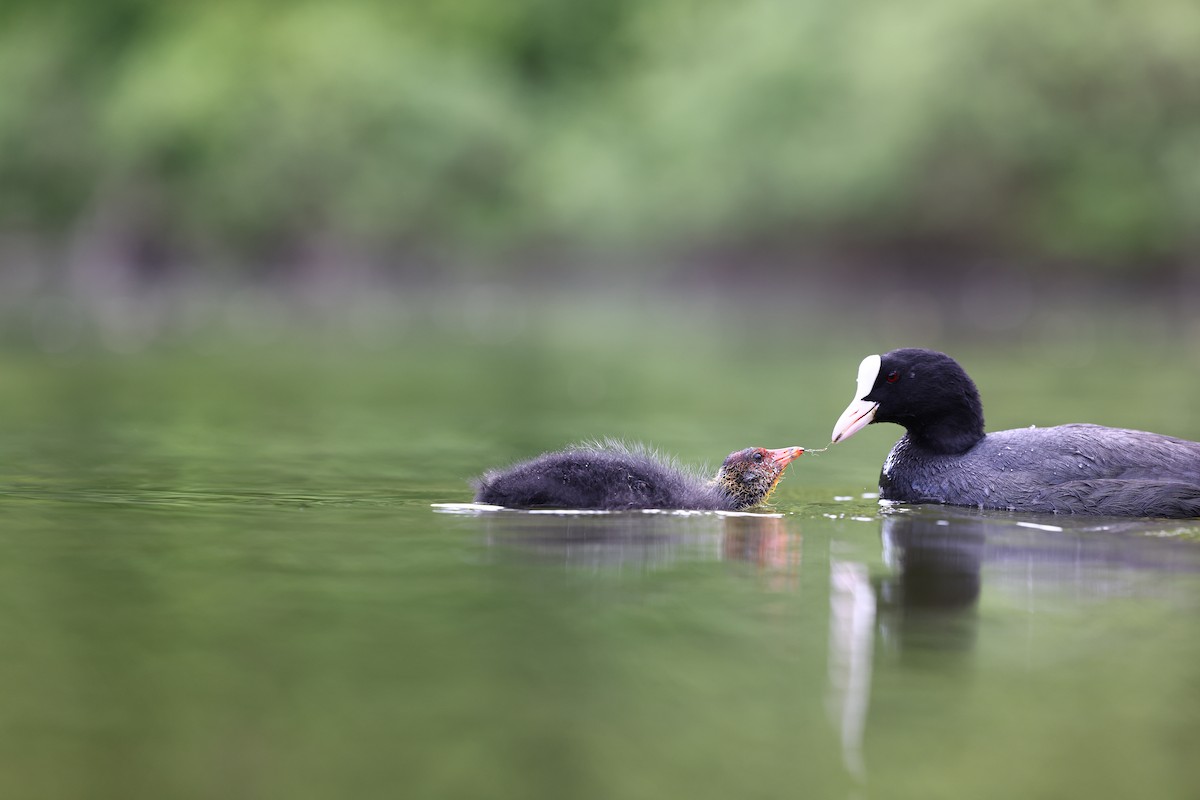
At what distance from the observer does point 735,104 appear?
4691 cm

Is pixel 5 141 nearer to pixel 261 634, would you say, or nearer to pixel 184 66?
pixel 184 66

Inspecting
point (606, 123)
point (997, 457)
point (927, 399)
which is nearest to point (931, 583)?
point (997, 457)

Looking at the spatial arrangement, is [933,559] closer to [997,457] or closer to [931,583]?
[931,583]

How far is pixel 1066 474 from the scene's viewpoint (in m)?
8.09

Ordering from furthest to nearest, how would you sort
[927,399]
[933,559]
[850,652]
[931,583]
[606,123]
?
1. [606,123]
2. [927,399]
3. [933,559]
4. [931,583]
5. [850,652]

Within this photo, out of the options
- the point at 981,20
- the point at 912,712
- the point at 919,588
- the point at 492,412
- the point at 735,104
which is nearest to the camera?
the point at 912,712

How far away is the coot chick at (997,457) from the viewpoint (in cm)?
792

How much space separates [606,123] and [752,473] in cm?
4609

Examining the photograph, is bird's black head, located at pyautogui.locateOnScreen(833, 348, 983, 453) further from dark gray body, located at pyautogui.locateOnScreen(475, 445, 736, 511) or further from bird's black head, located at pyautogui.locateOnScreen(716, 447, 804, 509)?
dark gray body, located at pyautogui.locateOnScreen(475, 445, 736, 511)

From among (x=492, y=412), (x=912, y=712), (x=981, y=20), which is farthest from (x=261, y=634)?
(x=981, y=20)

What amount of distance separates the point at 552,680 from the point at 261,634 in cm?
103

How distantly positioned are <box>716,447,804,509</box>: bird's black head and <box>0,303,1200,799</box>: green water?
0.83ft

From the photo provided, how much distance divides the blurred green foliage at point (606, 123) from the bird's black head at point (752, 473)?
32502 millimetres

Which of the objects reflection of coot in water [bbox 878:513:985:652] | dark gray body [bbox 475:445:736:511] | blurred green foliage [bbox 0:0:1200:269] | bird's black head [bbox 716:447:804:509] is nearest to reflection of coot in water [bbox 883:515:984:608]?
reflection of coot in water [bbox 878:513:985:652]
